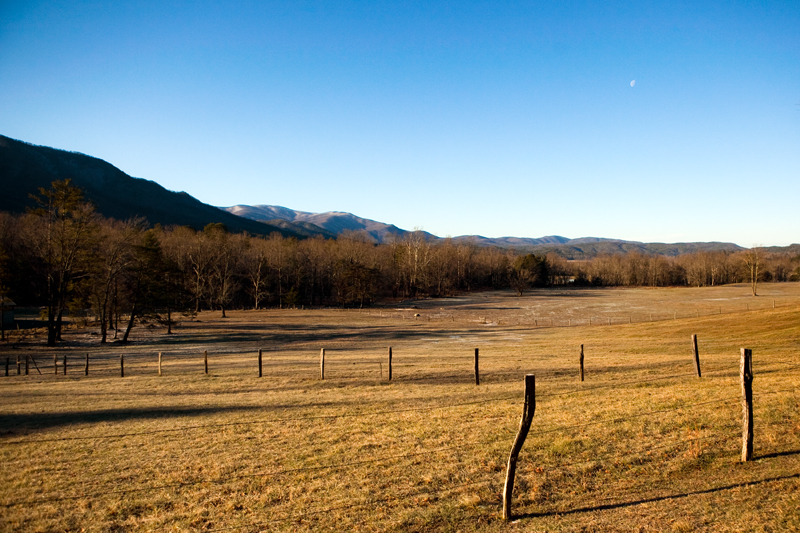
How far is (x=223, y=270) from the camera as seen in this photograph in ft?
276

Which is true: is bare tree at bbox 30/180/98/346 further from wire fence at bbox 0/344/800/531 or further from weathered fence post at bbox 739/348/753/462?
weathered fence post at bbox 739/348/753/462

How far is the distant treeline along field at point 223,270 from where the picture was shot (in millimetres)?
41344

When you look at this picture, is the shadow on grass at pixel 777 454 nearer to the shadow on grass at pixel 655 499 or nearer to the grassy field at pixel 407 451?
the grassy field at pixel 407 451

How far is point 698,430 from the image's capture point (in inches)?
369

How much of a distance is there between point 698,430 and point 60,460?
14569 millimetres

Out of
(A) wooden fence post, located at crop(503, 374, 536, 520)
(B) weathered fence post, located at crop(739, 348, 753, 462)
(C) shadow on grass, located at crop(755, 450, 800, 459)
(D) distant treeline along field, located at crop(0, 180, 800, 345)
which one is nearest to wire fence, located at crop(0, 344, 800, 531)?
(C) shadow on grass, located at crop(755, 450, 800, 459)

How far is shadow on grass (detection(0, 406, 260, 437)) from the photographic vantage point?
13.5m

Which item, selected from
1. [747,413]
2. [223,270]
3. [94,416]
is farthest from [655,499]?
[223,270]

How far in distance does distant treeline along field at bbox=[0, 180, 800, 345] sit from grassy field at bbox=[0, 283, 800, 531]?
967 inches

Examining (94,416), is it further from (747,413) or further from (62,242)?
(62,242)

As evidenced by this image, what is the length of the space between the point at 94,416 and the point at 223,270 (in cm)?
7400

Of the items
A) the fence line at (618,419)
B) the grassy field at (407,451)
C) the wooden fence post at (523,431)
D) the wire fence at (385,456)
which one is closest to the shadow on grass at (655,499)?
the grassy field at (407,451)

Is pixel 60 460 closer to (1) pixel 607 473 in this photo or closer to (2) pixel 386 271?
(1) pixel 607 473

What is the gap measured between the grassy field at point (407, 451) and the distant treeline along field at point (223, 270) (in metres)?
24.6
